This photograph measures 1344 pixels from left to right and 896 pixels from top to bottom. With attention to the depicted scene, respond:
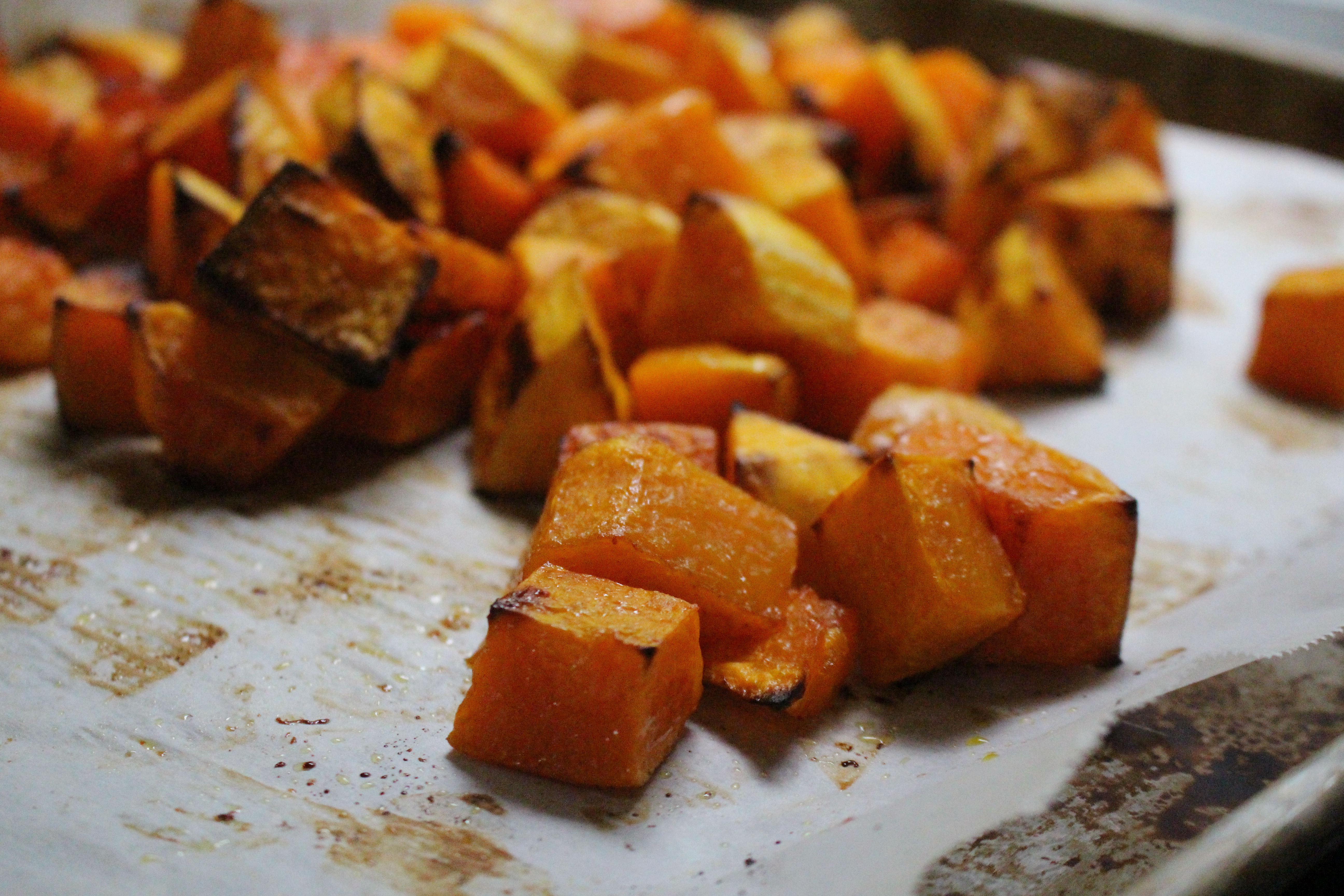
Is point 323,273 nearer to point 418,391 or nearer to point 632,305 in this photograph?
point 418,391

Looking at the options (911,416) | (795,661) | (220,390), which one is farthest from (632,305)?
(795,661)

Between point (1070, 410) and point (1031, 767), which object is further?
point (1070, 410)

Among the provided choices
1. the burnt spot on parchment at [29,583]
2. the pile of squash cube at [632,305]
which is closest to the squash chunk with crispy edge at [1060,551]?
the pile of squash cube at [632,305]

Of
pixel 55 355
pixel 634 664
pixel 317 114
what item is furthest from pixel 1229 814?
pixel 317 114

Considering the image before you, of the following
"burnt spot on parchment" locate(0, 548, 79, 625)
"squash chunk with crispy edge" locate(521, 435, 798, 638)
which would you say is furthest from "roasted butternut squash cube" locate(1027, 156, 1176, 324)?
"burnt spot on parchment" locate(0, 548, 79, 625)

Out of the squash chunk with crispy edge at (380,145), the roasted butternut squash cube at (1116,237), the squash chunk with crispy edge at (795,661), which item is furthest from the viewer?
the roasted butternut squash cube at (1116,237)

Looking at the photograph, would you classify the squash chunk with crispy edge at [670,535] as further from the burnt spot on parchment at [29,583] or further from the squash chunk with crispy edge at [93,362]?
the squash chunk with crispy edge at [93,362]

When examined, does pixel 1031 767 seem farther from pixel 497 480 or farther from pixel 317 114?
pixel 317 114
